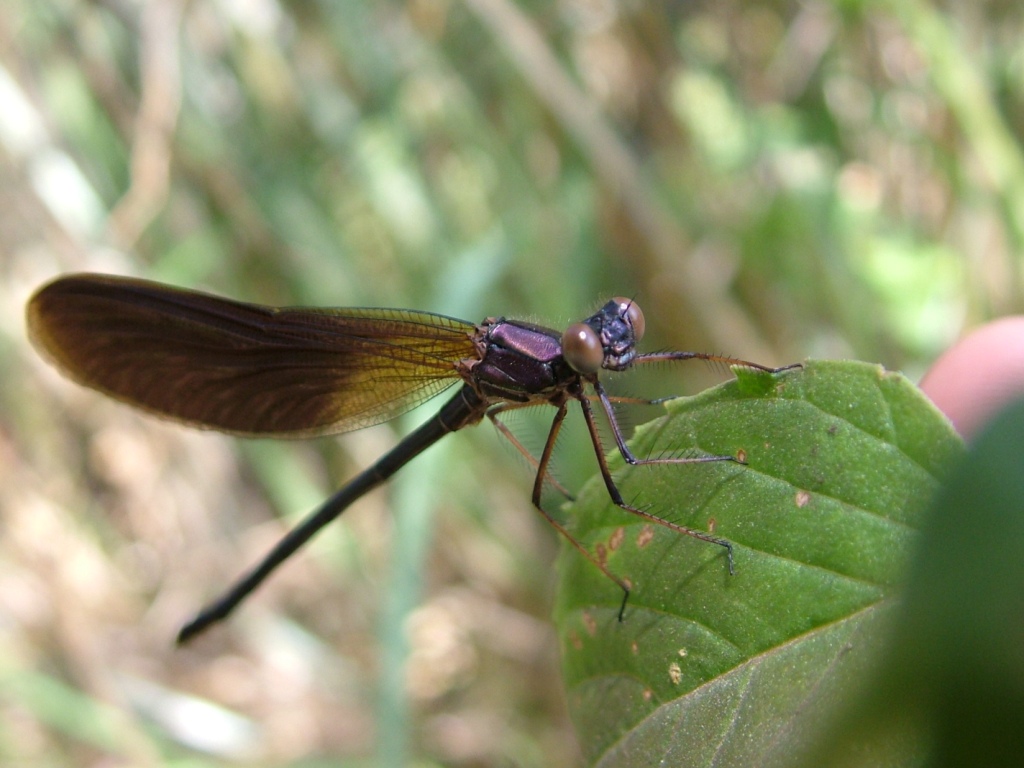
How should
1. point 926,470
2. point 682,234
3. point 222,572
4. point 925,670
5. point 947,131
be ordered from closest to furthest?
point 925,670 → point 926,470 → point 947,131 → point 682,234 → point 222,572

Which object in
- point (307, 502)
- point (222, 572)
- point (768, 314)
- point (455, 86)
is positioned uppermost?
point (455, 86)

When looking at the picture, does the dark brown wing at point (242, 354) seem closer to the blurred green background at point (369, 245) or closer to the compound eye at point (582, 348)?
the compound eye at point (582, 348)

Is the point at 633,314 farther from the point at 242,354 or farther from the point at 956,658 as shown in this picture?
the point at 956,658

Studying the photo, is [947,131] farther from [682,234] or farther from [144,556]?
[144,556]

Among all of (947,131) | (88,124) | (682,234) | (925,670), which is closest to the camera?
(925,670)

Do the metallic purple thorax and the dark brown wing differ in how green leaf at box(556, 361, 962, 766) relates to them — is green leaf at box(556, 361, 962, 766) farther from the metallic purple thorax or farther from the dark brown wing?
the dark brown wing

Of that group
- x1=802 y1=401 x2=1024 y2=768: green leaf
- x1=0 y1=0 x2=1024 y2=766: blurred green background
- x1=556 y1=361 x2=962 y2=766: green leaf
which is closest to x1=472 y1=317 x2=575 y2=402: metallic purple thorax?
x1=556 y1=361 x2=962 y2=766: green leaf

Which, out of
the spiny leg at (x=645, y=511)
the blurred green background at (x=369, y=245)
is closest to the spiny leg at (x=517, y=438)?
the spiny leg at (x=645, y=511)

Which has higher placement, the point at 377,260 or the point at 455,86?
the point at 455,86

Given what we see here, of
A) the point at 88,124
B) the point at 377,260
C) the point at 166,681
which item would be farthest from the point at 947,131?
the point at 166,681
